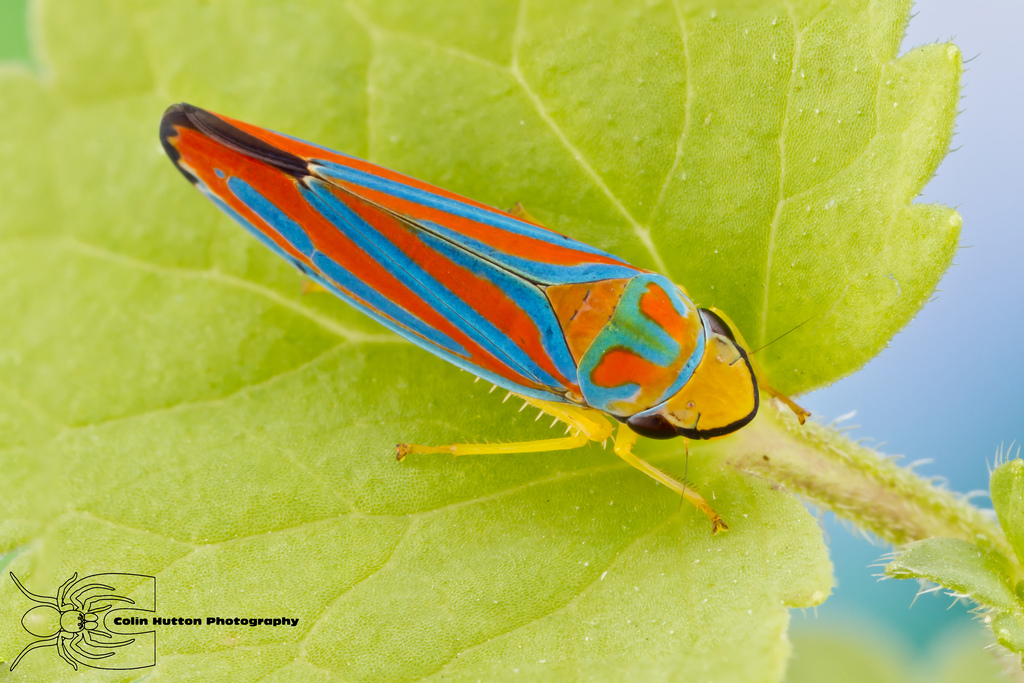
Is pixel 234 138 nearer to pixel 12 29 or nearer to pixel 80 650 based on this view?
pixel 12 29

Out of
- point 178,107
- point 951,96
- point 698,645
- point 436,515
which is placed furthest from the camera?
point 178,107

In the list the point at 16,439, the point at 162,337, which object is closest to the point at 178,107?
the point at 162,337

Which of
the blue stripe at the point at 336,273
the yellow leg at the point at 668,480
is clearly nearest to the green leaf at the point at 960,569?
the yellow leg at the point at 668,480

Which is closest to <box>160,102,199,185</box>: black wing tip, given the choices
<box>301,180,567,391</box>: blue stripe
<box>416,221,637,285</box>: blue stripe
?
<box>301,180,567,391</box>: blue stripe

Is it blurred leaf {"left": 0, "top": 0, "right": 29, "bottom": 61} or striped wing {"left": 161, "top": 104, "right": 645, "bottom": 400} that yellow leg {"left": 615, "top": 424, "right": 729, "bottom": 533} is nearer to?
striped wing {"left": 161, "top": 104, "right": 645, "bottom": 400}

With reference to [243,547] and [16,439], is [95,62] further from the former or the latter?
[243,547]

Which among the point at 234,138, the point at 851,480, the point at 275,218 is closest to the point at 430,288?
the point at 275,218
